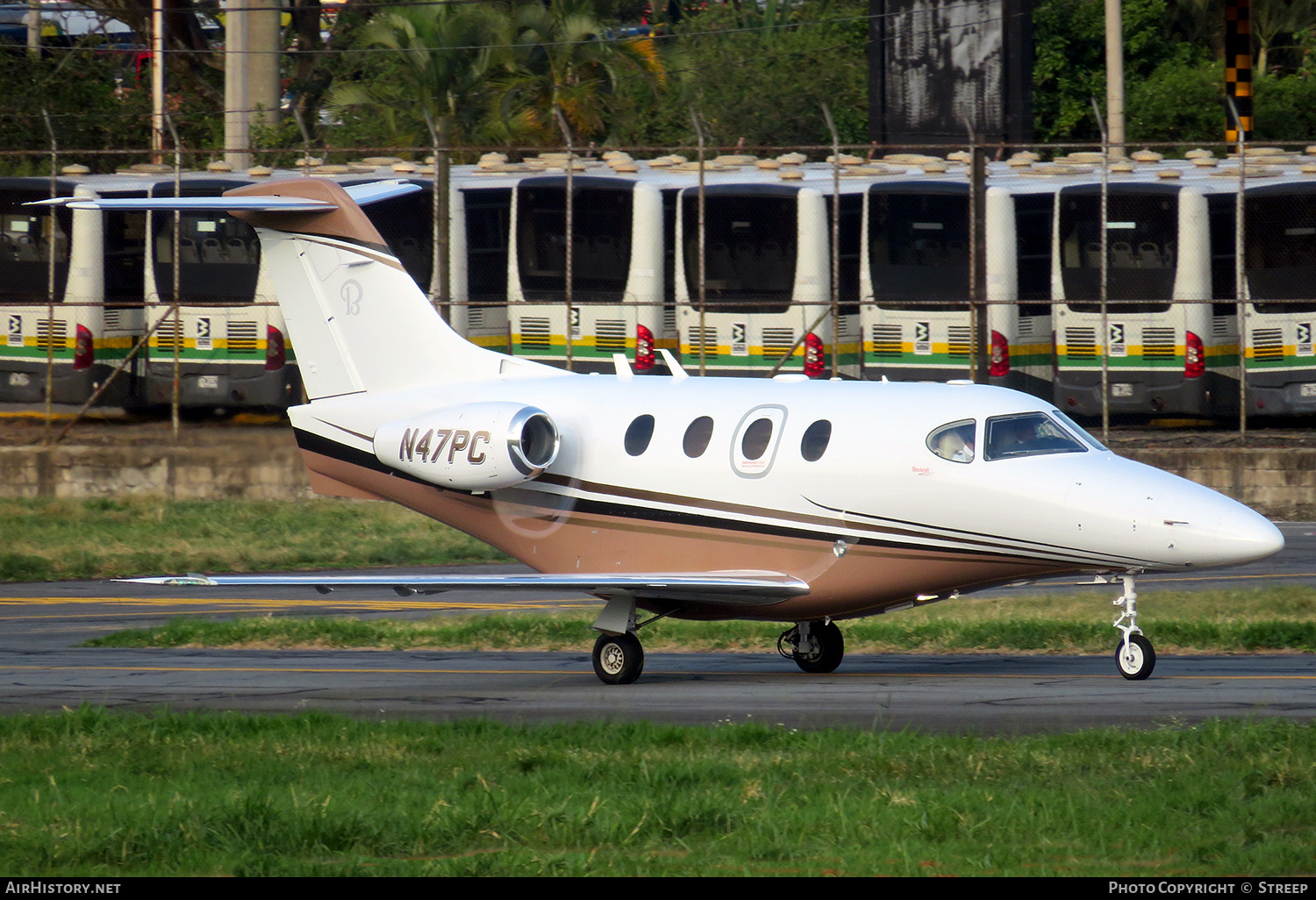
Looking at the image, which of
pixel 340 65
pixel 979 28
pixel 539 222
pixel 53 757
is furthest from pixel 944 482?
pixel 340 65

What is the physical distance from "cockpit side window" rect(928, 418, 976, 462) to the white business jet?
2 centimetres

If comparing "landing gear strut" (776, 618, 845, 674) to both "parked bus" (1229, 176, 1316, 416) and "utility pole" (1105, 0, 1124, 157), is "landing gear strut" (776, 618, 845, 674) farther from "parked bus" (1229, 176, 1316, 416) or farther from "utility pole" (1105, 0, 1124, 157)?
"utility pole" (1105, 0, 1124, 157)

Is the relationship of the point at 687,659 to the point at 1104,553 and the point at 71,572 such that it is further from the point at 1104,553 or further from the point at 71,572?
the point at 71,572

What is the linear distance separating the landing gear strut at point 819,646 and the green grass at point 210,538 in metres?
11.3

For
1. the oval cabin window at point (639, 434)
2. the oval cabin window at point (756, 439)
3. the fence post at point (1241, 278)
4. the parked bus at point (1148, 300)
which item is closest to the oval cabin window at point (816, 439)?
the oval cabin window at point (756, 439)

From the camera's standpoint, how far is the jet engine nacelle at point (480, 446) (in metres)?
16.0

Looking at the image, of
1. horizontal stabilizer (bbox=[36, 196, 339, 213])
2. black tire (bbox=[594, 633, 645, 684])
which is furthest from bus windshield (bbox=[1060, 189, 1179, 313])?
black tire (bbox=[594, 633, 645, 684])

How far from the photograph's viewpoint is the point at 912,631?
18625mm

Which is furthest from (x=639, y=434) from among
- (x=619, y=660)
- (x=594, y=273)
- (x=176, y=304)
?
(x=176, y=304)

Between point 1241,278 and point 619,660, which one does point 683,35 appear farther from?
point 619,660

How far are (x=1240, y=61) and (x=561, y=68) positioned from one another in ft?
57.5

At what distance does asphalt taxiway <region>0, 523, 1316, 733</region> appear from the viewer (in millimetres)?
12977

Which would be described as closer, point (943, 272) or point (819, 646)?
point (819, 646)
